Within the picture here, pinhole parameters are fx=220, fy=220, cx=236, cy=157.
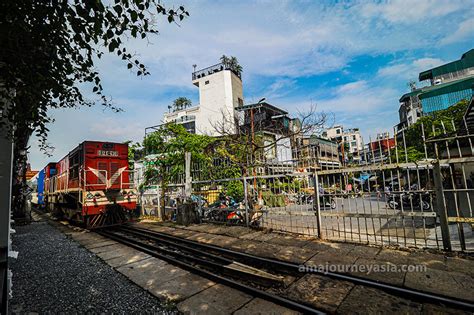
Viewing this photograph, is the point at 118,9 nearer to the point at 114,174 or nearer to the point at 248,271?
the point at 248,271

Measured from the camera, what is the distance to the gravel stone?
3.34 metres

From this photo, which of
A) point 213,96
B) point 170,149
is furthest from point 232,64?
point 170,149

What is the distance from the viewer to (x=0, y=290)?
5.59 feet

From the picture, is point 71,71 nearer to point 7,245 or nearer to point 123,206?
point 7,245

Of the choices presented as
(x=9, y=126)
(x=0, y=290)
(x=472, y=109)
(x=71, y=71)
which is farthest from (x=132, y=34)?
(x=472, y=109)

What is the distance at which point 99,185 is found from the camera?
30.6ft

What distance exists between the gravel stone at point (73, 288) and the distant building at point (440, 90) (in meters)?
38.2

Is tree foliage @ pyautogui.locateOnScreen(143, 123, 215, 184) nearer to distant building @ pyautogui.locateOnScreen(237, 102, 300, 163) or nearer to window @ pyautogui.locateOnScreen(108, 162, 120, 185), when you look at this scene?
window @ pyautogui.locateOnScreen(108, 162, 120, 185)

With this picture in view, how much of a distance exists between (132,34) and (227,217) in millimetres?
7711

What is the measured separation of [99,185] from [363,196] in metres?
9.78

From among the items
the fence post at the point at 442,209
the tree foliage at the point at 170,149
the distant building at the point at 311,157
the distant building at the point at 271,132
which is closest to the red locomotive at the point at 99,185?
the tree foliage at the point at 170,149

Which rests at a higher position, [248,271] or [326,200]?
[326,200]

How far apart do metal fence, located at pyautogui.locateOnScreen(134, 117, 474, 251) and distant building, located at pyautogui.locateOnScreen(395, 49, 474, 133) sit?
30.5 m

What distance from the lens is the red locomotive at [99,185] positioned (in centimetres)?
893
